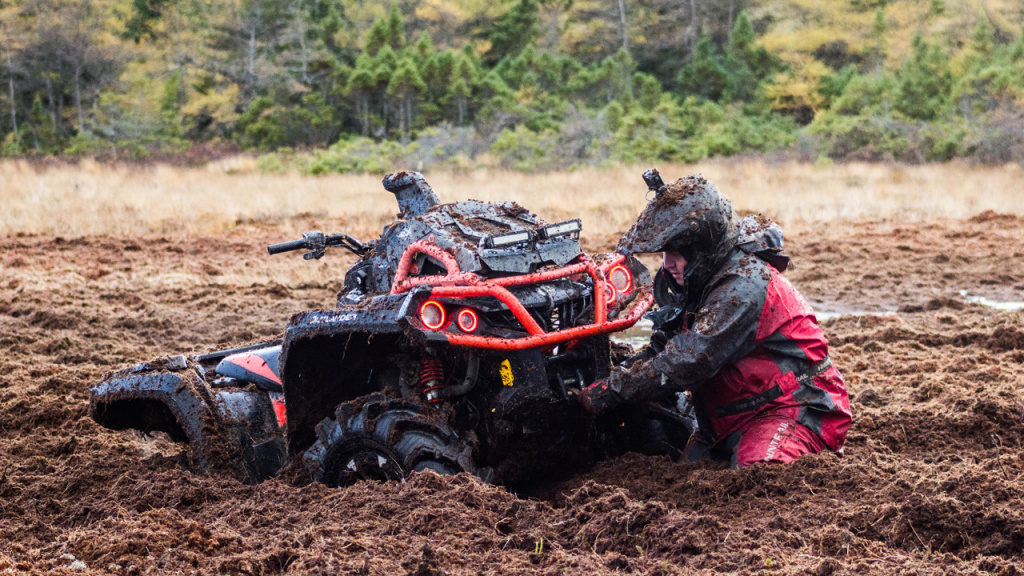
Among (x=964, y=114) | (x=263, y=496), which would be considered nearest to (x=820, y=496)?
(x=263, y=496)

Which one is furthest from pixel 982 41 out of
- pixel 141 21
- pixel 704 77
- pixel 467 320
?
pixel 467 320

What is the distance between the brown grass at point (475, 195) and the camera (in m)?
18.0

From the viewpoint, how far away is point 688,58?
162ft

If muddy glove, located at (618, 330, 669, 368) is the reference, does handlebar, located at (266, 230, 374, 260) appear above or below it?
above

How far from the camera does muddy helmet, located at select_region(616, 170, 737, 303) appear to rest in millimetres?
4555

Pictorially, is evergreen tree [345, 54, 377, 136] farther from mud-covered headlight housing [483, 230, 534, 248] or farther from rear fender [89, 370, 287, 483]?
mud-covered headlight housing [483, 230, 534, 248]

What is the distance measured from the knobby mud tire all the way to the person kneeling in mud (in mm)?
674

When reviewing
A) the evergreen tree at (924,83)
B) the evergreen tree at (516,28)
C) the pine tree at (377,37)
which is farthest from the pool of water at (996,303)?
the evergreen tree at (516,28)

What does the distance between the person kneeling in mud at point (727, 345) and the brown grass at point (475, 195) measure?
11368mm

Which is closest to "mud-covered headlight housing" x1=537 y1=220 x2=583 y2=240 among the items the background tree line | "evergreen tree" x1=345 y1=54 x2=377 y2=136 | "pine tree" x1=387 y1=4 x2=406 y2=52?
the background tree line

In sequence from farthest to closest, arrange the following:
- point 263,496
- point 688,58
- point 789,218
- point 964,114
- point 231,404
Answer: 1. point 688,58
2. point 964,114
3. point 789,218
4. point 231,404
5. point 263,496

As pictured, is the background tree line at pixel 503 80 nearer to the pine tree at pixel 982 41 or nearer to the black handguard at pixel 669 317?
the pine tree at pixel 982 41

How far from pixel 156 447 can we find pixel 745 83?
4241 cm

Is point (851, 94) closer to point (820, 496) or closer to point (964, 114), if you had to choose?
point (964, 114)
